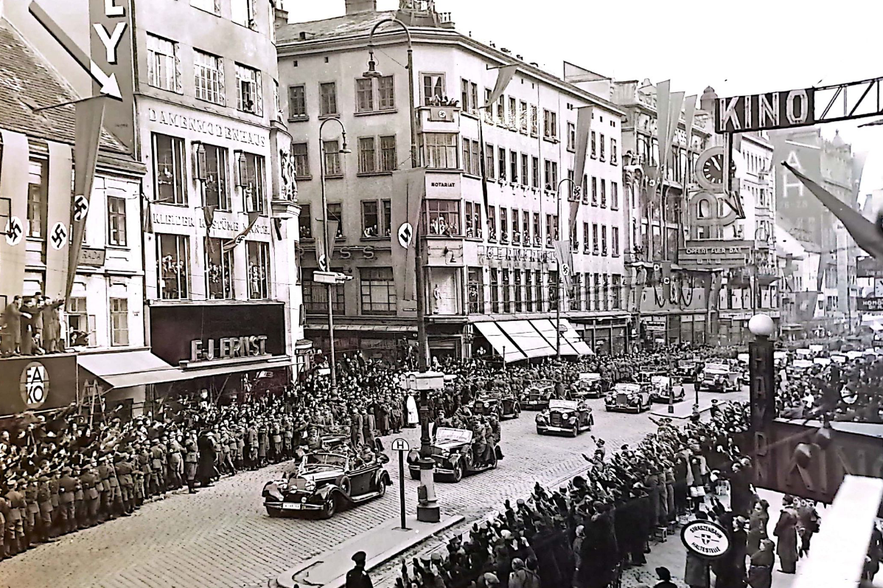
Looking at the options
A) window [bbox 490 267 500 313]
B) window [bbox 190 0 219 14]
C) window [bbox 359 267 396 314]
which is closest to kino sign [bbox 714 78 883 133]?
window [bbox 490 267 500 313]

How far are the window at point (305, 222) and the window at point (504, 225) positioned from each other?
1.59 metres

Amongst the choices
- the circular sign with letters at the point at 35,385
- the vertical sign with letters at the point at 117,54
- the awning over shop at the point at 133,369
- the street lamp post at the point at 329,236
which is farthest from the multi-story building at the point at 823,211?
the circular sign with letters at the point at 35,385

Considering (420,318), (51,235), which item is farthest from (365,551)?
(51,235)

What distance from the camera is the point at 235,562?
5219 millimetres

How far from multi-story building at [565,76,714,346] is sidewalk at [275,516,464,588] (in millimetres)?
2779

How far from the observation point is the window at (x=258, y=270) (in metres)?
5.96

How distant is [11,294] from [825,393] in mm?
6604

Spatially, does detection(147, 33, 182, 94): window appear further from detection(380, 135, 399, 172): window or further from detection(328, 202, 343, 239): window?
detection(380, 135, 399, 172): window

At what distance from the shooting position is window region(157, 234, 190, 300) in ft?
17.4

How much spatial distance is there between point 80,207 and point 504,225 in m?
3.39

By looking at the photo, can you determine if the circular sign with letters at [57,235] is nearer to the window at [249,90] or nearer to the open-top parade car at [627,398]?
the window at [249,90]

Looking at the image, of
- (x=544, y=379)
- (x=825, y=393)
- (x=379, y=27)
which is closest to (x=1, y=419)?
(x=379, y=27)

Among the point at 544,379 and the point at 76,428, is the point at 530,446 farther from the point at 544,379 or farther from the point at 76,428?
the point at 76,428

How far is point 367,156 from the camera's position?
6.59 m
